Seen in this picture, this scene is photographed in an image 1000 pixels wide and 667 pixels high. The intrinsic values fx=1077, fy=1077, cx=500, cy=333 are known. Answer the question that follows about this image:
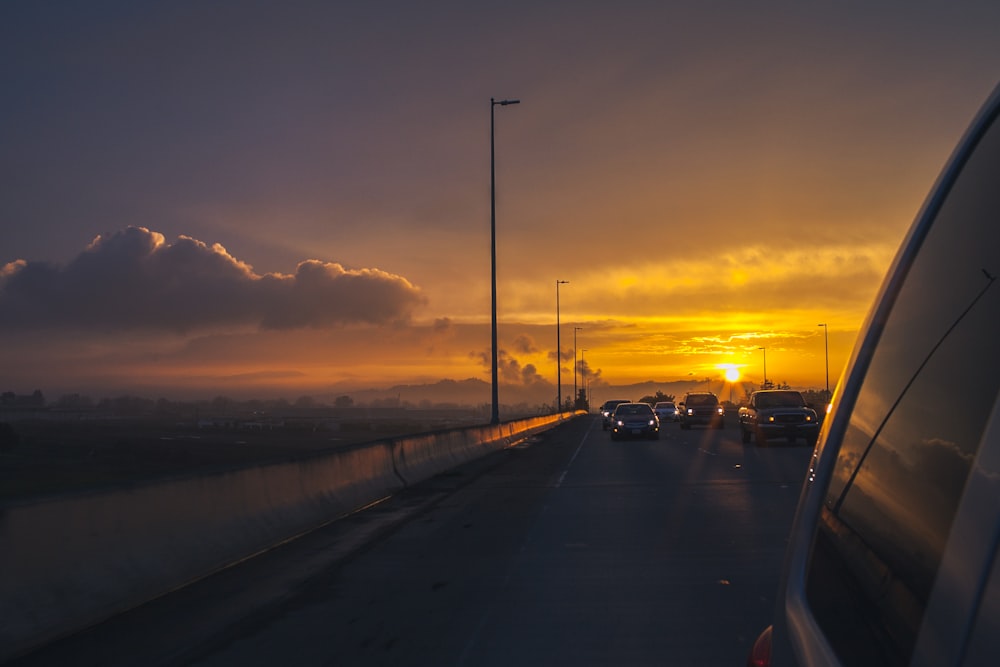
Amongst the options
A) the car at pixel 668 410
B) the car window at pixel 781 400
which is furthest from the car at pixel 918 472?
the car at pixel 668 410

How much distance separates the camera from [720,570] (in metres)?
10.5

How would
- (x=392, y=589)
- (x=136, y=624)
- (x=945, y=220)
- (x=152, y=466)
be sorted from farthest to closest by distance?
(x=152, y=466)
(x=392, y=589)
(x=136, y=624)
(x=945, y=220)

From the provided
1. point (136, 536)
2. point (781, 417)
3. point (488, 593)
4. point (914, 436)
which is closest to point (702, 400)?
point (781, 417)

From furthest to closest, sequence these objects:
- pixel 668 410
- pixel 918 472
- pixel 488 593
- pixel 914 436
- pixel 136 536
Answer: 1. pixel 668 410
2. pixel 488 593
3. pixel 136 536
4. pixel 914 436
5. pixel 918 472

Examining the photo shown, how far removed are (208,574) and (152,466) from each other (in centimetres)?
3258

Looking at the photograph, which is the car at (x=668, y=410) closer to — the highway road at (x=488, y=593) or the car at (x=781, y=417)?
the car at (x=781, y=417)

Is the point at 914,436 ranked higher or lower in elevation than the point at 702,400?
lower

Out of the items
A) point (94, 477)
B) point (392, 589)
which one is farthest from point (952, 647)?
point (94, 477)

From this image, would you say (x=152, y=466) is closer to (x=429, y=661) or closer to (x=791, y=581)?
(x=429, y=661)

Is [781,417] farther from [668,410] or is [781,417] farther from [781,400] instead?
[668,410]

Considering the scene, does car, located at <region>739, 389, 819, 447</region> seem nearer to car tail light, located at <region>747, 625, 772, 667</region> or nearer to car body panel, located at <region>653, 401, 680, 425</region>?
car tail light, located at <region>747, 625, 772, 667</region>

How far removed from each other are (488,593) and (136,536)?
3.09m

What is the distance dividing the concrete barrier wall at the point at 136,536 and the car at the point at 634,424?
30336 millimetres

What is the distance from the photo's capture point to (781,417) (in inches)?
1449
